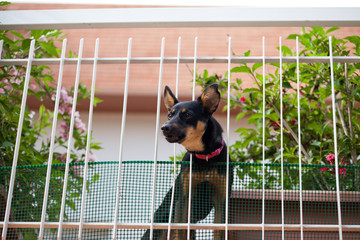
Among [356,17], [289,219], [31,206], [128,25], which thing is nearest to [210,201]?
[289,219]

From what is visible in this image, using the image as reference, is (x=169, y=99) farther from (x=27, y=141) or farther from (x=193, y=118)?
(x=27, y=141)

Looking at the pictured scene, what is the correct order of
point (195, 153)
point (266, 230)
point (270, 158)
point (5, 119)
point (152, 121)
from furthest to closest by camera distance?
point (152, 121), point (270, 158), point (5, 119), point (195, 153), point (266, 230)

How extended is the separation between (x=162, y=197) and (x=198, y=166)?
0.28 meters

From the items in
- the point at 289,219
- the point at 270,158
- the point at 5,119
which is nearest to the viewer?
the point at 289,219

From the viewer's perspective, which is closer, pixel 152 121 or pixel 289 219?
pixel 289 219

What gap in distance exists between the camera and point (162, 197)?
249 cm

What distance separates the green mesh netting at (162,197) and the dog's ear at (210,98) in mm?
401

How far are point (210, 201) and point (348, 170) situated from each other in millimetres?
828

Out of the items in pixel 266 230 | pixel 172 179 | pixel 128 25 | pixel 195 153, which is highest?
pixel 128 25

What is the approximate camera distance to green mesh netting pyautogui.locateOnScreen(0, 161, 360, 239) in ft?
7.72

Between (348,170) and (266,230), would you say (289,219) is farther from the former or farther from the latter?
(348,170)

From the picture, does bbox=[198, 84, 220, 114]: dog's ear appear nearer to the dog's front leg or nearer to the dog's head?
the dog's head

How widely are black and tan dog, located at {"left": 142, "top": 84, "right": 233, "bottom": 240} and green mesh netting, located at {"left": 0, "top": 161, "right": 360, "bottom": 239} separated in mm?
48

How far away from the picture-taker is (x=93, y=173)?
2447 mm
